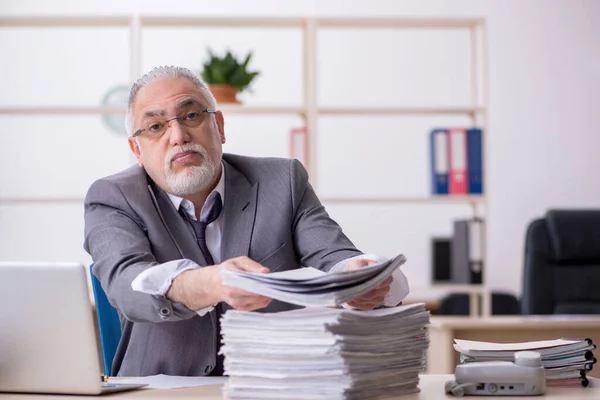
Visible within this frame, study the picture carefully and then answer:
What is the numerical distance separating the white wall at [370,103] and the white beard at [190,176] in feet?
10.8

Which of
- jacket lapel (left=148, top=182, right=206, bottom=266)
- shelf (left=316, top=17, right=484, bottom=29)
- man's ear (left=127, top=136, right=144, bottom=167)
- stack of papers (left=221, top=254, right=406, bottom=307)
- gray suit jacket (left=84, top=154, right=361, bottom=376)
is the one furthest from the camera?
shelf (left=316, top=17, right=484, bottom=29)

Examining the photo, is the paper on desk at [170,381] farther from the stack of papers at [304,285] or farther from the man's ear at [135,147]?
the man's ear at [135,147]

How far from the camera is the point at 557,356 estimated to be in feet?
4.76

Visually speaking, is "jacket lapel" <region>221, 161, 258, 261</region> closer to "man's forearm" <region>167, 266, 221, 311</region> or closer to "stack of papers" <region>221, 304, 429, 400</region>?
"man's forearm" <region>167, 266, 221, 311</region>

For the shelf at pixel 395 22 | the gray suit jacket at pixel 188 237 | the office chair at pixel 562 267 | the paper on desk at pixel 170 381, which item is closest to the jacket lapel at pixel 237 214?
the gray suit jacket at pixel 188 237

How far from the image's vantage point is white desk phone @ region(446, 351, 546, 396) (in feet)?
4.25

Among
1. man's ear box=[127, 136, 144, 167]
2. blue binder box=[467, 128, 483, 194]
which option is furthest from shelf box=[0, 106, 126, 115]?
man's ear box=[127, 136, 144, 167]

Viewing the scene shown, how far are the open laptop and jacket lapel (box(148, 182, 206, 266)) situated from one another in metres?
0.58

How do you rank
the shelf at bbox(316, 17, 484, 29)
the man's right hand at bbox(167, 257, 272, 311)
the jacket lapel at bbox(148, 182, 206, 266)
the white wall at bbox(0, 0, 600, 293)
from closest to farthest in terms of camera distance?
the man's right hand at bbox(167, 257, 272, 311) → the jacket lapel at bbox(148, 182, 206, 266) → the shelf at bbox(316, 17, 484, 29) → the white wall at bbox(0, 0, 600, 293)

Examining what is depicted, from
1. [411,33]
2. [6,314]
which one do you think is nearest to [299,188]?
[6,314]

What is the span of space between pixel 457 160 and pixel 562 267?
860mm

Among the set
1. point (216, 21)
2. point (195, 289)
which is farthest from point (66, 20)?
point (195, 289)

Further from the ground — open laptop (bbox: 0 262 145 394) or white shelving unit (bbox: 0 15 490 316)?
white shelving unit (bbox: 0 15 490 316)

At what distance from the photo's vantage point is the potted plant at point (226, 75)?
405 centimetres
